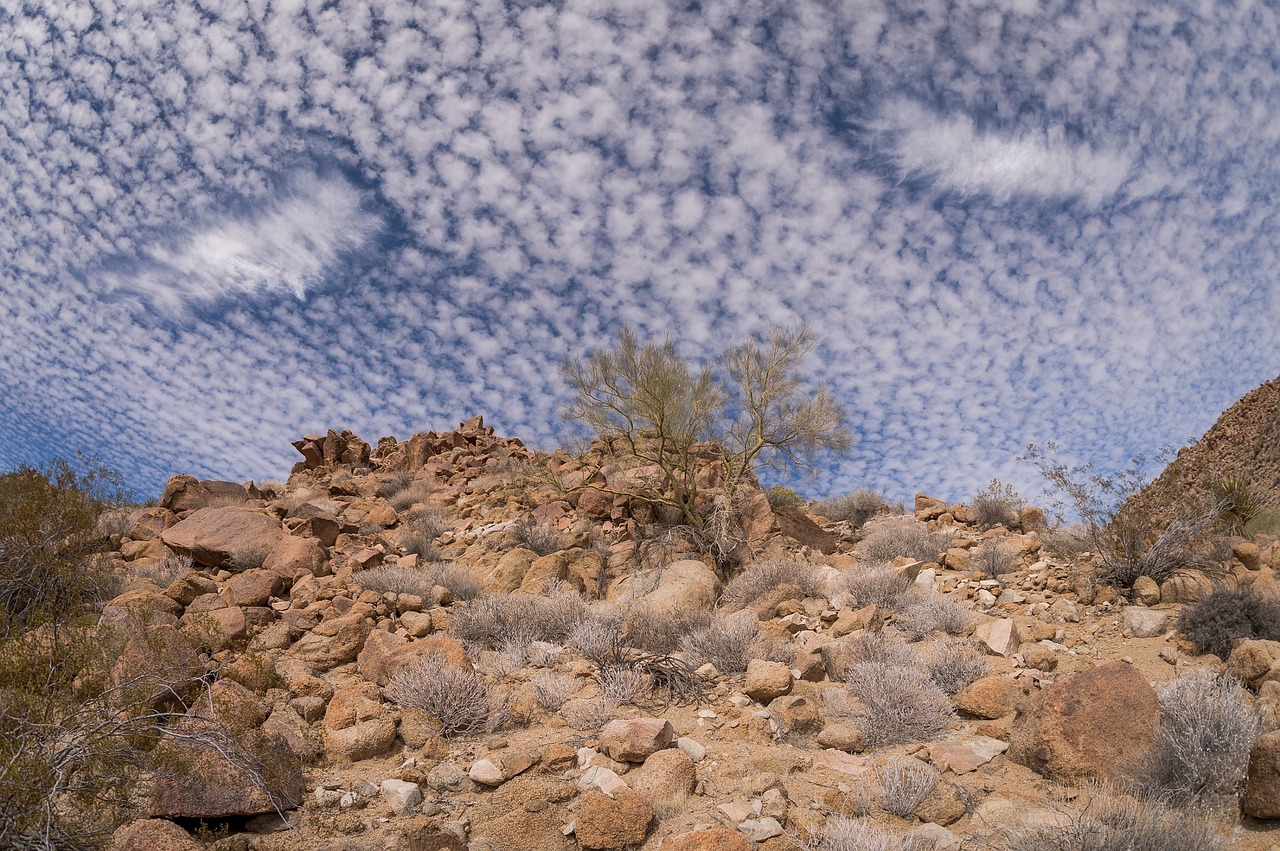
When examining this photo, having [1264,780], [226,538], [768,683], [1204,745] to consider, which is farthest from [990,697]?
[226,538]

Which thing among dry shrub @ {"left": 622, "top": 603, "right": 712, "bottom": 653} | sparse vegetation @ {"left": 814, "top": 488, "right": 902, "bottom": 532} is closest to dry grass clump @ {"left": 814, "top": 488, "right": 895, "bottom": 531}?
sparse vegetation @ {"left": 814, "top": 488, "right": 902, "bottom": 532}

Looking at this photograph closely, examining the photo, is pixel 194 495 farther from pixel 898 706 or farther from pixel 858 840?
pixel 858 840

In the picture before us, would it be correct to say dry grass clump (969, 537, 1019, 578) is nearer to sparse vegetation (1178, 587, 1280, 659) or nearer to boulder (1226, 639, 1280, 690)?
sparse vegetation (1178, 587, 1280, 659)

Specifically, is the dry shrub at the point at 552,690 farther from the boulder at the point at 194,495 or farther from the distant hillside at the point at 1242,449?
the distant hillside at the point at 1242,449

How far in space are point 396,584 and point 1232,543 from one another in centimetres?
1082

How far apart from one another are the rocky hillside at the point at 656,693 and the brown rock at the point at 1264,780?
0.01 metres

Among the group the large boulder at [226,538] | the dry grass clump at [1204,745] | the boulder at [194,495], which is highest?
the boulder at [194,495]

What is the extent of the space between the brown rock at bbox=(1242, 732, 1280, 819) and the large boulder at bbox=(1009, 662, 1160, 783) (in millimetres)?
674

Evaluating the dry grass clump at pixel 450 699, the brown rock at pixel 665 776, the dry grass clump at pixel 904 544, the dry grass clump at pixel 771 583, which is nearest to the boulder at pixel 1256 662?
the brown rock at pixel 665 776

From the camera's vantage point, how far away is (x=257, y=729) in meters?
4.91

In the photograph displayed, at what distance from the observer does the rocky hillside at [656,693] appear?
4281 mm

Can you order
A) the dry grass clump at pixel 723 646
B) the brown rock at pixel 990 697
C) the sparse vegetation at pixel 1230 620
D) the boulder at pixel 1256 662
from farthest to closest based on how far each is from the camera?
1. the dry grass clump at pixel 723 646
2. the sparse vegetation at pixel 1230 620
3. the brown rock at pixel 990 697
4. the boulder at pixel 1256 662

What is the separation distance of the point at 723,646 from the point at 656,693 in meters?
1.11

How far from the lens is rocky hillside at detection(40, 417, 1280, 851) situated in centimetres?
428
